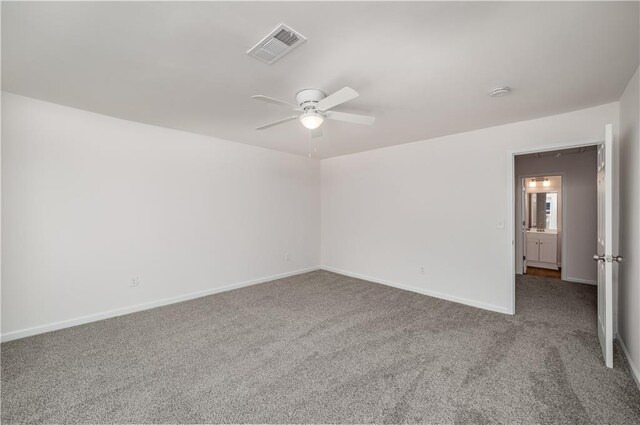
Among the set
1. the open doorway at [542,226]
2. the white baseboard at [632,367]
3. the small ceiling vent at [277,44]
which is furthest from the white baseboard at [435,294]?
the small ceiling vent at [277,44]

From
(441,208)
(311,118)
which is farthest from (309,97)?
(441,208)

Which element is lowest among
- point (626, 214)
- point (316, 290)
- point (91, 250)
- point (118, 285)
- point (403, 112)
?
point (316, 290)

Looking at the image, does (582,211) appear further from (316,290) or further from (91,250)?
(91,250)

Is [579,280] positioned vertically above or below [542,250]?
below

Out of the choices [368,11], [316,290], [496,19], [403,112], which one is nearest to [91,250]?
[316,290]

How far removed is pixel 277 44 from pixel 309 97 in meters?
0.69

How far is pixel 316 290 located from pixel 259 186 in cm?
208

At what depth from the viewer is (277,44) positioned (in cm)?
181

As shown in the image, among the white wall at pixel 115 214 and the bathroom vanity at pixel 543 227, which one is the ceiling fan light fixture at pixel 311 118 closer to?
the white wall at pixel 115 214

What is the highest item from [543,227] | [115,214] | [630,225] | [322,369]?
[115,214]

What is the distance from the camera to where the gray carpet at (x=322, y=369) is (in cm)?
182

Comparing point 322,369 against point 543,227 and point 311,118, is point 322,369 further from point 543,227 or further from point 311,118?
point 543,227

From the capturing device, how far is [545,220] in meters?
6.67

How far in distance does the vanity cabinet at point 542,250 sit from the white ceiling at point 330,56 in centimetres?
419
